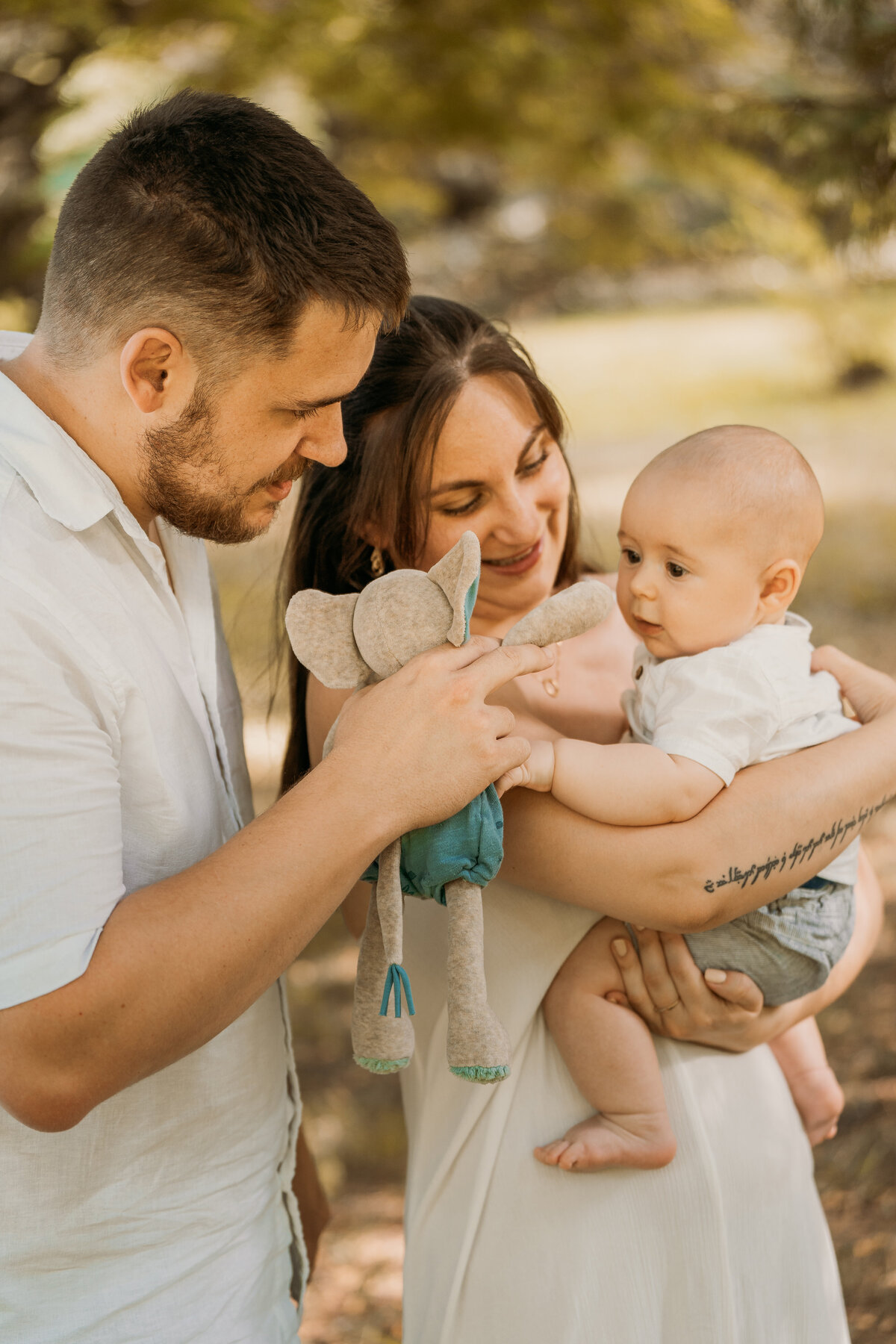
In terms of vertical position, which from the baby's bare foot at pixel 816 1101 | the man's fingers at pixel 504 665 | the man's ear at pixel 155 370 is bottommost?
the baby's bare foot at pixel 816 1101

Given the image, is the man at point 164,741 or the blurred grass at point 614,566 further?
the blurred grass at point 614,566

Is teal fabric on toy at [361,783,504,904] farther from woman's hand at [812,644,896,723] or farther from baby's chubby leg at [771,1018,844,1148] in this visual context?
baby's chubby leg at [771,1018,844,1148]

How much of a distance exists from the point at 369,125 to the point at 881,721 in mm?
7797

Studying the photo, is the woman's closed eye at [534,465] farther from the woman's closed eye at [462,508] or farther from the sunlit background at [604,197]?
the sunlit background at [604,197]

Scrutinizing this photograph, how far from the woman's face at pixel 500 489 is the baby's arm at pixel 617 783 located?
51 centimetres

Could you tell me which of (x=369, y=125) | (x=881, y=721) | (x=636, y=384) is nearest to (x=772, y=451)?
(x=881, y=721)

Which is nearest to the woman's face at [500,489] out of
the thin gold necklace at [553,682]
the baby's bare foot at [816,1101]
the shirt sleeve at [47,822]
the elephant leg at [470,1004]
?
the thin gold necklace at [553,682]

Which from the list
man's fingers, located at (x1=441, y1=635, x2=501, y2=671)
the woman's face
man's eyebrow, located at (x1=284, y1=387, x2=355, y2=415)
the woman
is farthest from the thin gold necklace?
man's eyebrow, located at (x1=284, y1=387, x2=355, y2=415)

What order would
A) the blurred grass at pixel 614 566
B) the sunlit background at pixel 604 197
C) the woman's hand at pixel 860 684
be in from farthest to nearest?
1. the sunlit background at pixel 604 197
2. the blurred grass at pixel 614 566
3. the woman's hand at pixel 860 684

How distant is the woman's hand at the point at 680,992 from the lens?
166 centimetres

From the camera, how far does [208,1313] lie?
5.12 ft

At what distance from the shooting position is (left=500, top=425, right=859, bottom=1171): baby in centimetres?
162

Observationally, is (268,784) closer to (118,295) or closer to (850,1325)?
(850,1325)

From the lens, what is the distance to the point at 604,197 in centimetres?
1087
